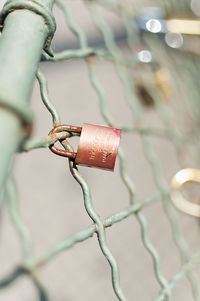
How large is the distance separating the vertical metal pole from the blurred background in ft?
3.07

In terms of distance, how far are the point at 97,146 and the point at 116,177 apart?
157 centimetres

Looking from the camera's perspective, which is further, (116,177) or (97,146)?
(116,177)

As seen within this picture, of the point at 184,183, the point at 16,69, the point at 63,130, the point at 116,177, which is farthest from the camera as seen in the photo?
the point at 116,177

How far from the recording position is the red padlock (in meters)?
0.38

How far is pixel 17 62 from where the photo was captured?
302mm

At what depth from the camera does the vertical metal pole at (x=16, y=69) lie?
23 centimetres

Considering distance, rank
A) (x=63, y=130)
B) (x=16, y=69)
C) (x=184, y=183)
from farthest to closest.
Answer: (x=184, y=183) < (x=63, y=130) < (x=16, y=69)

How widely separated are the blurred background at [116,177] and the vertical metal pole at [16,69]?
0.94 meters

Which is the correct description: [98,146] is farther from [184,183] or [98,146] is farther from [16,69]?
[184,183]

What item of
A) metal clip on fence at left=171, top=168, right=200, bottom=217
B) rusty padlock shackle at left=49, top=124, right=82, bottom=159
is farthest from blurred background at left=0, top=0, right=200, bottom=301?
rusty padlock shackle at left=49, top=124, right=82, bottom=159

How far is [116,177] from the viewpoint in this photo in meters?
1.94

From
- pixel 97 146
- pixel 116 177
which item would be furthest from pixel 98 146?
pixel 116 177

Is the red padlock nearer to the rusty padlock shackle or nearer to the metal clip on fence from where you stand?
the rusty padlock shackle

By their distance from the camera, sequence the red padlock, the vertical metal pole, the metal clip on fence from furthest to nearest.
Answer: the metal clip on fence < the red padlock < the vertical metal pole
